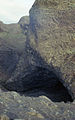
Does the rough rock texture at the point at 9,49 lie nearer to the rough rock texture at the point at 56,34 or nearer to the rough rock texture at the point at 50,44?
the rough rock texture at the point at 50,44

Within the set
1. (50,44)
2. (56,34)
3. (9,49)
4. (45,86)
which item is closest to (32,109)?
(50,44)

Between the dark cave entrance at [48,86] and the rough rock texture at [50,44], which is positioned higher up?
the rough rock texture at [50,44]

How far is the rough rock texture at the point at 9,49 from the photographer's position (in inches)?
450

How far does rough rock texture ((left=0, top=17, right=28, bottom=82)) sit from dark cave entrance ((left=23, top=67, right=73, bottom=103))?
1.83 meters

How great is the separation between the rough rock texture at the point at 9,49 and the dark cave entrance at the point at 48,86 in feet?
6.01

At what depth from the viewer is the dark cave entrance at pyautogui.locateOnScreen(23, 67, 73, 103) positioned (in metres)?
9.12

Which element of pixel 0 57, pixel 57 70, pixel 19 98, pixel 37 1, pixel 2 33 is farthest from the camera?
pixel 2 33

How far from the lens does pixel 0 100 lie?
18.8 ft

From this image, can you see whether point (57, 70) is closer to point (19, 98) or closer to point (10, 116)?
point (19, 98)

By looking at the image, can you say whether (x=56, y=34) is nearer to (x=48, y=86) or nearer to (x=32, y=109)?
(x=48, y=86)

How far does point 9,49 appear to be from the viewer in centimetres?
1209

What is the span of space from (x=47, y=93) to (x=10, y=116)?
16.3ft

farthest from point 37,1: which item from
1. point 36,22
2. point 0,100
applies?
point 0,100

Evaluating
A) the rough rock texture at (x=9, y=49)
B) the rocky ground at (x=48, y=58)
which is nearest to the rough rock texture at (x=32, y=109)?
the rocky ground at (x=48, y=58)
